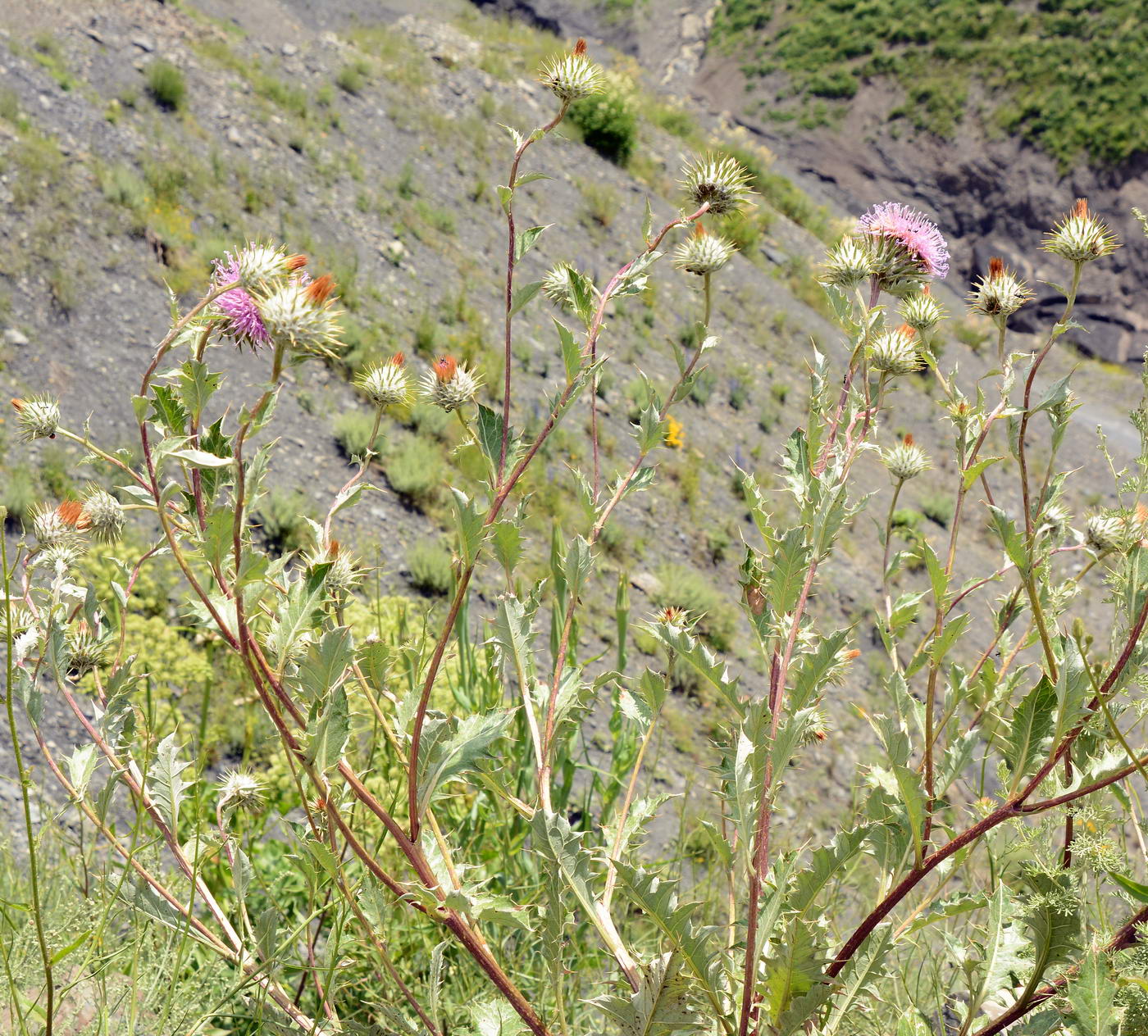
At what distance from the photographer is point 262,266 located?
106 centimetres

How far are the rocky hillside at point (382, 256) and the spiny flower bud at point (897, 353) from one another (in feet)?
3.68

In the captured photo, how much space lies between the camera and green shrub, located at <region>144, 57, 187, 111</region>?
1006cm

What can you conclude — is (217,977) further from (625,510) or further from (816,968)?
(625,510)

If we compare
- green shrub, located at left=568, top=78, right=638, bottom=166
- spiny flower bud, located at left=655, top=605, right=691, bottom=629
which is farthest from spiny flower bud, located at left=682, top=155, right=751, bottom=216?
green shrub, located at left=568, top=78, right=638, bottom=166

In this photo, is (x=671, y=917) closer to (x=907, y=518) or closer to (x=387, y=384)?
(x=387, y=384)

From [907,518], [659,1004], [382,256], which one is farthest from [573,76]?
[907,518]

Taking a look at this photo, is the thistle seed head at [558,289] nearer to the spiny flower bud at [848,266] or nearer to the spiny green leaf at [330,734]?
the spiny flower bud at [848,266]

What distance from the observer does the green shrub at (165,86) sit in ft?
33.0

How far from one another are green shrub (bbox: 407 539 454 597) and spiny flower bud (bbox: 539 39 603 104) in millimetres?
4670

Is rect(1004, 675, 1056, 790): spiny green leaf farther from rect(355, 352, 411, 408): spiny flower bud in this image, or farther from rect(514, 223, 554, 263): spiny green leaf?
rect(355, 352, 411, 408): spiny flower bud

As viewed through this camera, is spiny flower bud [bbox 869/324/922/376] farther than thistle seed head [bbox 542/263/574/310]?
No

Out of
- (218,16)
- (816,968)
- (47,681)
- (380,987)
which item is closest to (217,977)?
(380,987)

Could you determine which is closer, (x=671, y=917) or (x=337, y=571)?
(x=671, y=917)

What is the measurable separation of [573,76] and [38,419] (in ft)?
3.75
